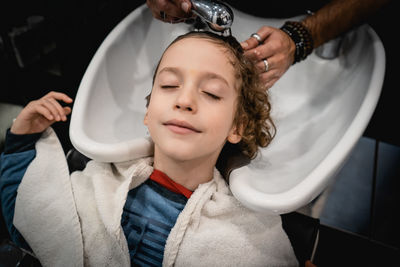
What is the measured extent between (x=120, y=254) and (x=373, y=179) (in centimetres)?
121

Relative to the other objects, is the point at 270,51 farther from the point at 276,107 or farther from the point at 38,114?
the point at 38,114

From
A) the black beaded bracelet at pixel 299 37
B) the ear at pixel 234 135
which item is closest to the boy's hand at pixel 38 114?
the ear at pixel 234 135

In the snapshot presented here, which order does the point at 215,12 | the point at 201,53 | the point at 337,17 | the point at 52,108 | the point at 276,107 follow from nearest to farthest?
the point at 215,12, the point at 201,53, the point at 52,108, the point at 337,17, the point at 276,107

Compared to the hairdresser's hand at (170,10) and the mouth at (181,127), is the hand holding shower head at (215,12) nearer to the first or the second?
the hairdresser's hand at (170,10)

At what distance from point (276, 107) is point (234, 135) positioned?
0.31 m

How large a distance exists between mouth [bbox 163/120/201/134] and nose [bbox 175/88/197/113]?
0.03m

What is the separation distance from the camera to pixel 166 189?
2.77ft

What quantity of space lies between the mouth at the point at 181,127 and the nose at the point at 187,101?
0.09 feet

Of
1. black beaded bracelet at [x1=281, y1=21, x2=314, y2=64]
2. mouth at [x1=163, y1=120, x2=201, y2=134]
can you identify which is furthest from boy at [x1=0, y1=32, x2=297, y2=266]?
black beaded bracelet at [x1=281, y1=21, x2=314, y2=64]

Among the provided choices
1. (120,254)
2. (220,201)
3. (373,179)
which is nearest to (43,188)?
(120,254)

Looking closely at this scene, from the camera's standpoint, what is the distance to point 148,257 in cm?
79

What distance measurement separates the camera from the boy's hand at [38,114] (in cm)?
83

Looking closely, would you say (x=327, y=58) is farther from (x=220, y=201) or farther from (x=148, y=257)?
(x=148, y=257)

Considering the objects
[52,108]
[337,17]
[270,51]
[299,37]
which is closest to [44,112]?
[52,108]
